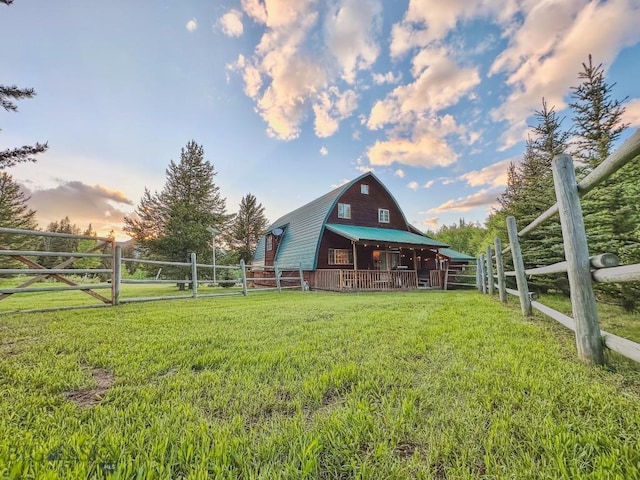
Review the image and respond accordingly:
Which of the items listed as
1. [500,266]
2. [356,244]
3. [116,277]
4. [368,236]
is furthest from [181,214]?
[500,266]

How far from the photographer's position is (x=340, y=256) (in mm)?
16234

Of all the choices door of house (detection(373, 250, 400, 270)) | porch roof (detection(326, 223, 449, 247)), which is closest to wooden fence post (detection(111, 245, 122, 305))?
porch roof (detection(326, 223, 449, 247))

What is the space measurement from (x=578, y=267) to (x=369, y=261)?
15.0 metres

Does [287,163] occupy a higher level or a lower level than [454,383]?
higher

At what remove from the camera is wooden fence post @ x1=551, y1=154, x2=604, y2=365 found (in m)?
2.14

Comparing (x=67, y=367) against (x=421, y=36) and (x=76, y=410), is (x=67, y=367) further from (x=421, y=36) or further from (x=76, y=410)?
(x=421, y=36)

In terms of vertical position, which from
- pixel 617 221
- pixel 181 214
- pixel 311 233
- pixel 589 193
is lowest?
pixel 617 221

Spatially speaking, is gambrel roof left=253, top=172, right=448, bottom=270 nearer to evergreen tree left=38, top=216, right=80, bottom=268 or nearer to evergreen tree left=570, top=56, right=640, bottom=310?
evergreen tree left=570, top=56, right=640, bottom=310

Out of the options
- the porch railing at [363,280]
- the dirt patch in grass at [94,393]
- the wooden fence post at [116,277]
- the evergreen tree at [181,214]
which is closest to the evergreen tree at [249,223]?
the evergreen tree at [181,214]

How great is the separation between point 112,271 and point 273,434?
22.3ft

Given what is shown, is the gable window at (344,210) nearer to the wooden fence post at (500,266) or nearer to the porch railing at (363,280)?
the porch railing at (363,280)

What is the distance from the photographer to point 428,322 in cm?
404

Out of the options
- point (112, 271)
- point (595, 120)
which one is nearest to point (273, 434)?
point (112, 271)

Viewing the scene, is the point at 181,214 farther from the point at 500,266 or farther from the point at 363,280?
the point at 500,266
